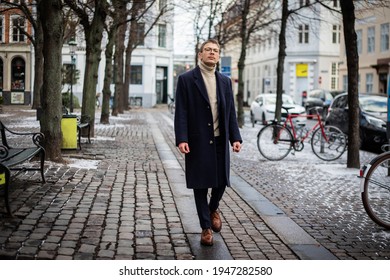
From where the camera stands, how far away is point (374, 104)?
54.7 ft

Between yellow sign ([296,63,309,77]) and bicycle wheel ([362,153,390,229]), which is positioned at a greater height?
yellow sign ([296,63,309,77])

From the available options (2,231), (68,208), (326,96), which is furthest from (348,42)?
(326,96)

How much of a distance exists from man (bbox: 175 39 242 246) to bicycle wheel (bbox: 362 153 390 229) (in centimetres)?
163

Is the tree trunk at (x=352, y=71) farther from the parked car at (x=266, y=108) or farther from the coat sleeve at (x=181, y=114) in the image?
the parked car at (x=266, y=108)

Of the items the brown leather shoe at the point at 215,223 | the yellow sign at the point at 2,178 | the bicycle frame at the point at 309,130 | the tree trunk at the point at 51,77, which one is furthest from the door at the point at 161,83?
the brown leather shoe at the point at 215,223

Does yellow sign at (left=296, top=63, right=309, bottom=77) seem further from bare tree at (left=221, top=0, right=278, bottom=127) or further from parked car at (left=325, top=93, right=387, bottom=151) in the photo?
parked car at (left=325, top=93, right=387, bottom=151)

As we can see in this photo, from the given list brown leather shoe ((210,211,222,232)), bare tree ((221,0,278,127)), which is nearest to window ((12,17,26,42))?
brown leather shoe ((210,211,222,232))

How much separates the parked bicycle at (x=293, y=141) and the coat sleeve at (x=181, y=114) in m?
7.85

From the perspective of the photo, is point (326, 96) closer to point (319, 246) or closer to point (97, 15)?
point (97, 15)

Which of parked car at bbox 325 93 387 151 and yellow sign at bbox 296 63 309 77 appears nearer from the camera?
parked car at bbox 325 93 387 151

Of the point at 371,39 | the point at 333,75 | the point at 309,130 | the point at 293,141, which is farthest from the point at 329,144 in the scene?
the point at 333,75

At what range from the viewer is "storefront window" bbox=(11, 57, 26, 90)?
20.3 feet

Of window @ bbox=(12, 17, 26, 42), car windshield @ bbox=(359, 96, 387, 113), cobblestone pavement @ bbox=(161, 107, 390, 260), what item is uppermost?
window @ bbox=(12, 17, 26, 42)

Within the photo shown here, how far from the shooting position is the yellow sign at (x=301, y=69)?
5919 centimetres
